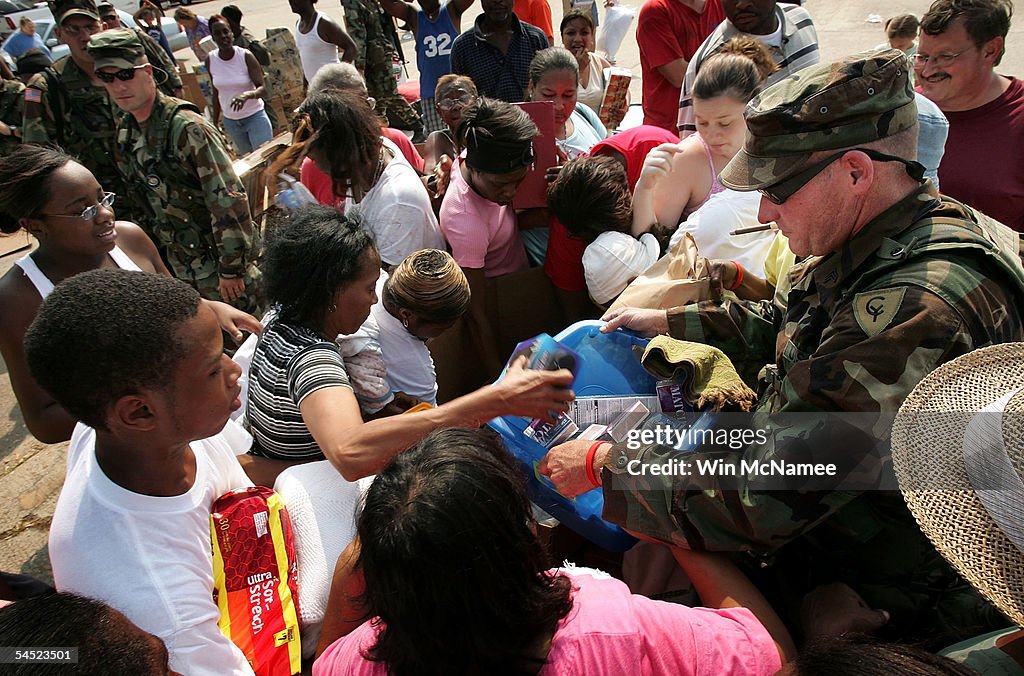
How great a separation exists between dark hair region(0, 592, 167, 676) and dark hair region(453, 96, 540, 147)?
2.49 metres

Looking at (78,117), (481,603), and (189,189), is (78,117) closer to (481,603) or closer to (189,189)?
(189,189)

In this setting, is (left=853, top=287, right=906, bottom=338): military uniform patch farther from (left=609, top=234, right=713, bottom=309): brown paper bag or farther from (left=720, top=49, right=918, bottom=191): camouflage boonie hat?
(left=609, top=234, right=713, bottom=309): brown paper bag

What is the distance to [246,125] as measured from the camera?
7.20m

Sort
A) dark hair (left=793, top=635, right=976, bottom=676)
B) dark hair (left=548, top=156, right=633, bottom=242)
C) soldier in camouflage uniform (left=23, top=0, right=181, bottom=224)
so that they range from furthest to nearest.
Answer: soldier in camouflage uniform (left=23, top=0, right=181, bottom=224)
dark hair (left=548, top=156, right=633, bottom=242)
dark hair (left=793, top=635, right=976, bottom=676)

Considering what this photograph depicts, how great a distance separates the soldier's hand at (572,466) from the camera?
1.81m

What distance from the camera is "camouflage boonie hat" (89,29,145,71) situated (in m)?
3.41

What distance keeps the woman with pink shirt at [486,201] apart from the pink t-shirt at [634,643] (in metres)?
2.15

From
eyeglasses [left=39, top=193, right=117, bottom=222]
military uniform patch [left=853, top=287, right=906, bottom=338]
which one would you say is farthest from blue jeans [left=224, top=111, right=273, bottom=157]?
military uniform patch [left=853, top=287, right=906, bottom=338]

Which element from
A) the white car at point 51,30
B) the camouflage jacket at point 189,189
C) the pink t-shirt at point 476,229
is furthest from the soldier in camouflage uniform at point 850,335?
the white car at point 51,30

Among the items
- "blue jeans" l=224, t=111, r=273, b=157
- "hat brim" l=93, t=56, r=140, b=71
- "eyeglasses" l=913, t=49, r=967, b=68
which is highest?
"hat brim" l=93, t=56, r=140, b=71

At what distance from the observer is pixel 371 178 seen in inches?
136

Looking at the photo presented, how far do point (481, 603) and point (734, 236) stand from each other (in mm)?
1996

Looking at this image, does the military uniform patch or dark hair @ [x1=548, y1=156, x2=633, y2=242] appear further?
dark hair @ [x1=548, y1=156, x2=633, y2=242]

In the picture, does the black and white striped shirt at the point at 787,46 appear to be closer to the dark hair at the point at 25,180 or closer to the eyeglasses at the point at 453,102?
the eyeglasses at the point at 453,102
